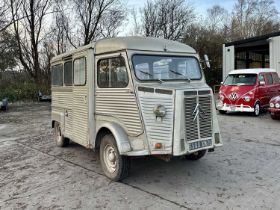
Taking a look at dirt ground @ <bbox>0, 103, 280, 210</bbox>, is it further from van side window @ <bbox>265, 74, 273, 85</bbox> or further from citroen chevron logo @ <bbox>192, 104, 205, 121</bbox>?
van side window @ <bbox>265, 74, 273, 85</bbox>

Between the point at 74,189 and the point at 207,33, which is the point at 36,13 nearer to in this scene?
the point at 207,33

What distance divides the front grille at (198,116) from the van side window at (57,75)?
3.89 m

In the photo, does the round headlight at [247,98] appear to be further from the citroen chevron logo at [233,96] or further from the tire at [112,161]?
the tire at [112,161]

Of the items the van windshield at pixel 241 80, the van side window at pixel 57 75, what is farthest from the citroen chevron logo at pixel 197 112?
the van windshield at pixel 241 80

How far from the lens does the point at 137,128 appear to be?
16.3ft

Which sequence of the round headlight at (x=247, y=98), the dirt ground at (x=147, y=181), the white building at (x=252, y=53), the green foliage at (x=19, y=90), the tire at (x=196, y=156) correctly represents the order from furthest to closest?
the green foliage at (x=19, y=90)
the white building at (x=252, y=53)
the round headlight at (x=247, y=98)
the tire at (x=196, y=156)
the dirt ground at (x=147, y=181)

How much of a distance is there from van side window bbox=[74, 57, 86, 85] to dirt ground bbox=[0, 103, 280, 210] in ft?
5.59

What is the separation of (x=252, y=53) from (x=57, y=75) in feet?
65.2

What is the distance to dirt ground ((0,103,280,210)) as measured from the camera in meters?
4.47

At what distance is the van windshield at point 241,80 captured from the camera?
1317 cm

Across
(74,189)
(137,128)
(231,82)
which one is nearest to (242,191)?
(137,128)

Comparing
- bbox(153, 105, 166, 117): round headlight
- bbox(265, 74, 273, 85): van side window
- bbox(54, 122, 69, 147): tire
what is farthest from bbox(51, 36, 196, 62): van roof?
bbox(265, 74, 273, 85): van side window

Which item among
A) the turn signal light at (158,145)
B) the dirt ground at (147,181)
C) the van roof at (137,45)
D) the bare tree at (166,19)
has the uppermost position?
the bare tree at (166,19)

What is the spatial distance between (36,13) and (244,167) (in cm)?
2952
